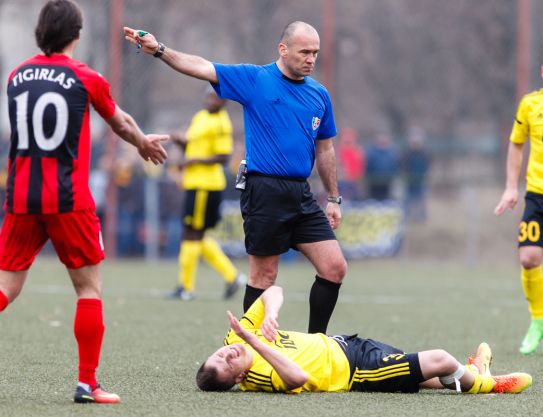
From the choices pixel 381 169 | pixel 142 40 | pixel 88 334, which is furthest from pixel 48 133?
pixel 381 169

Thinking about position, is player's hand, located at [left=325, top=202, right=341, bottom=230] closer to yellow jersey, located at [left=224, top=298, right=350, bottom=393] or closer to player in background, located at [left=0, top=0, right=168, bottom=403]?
yellow jersey, located at [left=224, top=298, right=350, bottom=393]

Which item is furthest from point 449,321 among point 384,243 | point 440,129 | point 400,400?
point 440,129

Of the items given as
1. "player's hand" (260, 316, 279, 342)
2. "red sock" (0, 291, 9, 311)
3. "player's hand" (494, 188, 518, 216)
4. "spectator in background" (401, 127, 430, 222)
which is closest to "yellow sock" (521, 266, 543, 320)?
"player's hand" (494, 188, 518, 216)

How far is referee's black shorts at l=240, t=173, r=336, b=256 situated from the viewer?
22.5 ft

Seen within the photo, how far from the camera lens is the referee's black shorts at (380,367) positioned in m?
5.97

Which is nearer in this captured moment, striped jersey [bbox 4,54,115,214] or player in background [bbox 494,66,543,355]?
striped jersey [bbox 4,54,115,214]

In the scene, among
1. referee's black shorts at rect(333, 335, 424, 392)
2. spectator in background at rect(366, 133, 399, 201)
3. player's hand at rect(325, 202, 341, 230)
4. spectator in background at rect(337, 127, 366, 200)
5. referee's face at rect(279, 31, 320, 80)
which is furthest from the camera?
spectator in background at rect(366, 133, 399, 201)

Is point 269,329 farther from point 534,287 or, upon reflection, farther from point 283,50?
point 534,287

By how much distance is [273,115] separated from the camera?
6.83 meters

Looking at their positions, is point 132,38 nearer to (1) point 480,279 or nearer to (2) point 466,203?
(1) point 480,279

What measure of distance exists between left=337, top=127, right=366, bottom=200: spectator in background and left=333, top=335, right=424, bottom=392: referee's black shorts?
12894 millimetres

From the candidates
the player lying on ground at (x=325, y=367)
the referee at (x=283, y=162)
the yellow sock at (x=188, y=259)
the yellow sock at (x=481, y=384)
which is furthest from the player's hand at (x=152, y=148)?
the yellow sock at (x=188, y=259)

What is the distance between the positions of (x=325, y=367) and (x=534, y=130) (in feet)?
10.4

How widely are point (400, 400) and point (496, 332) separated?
3.90 metres
